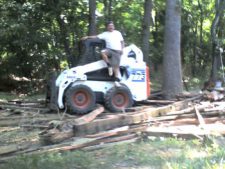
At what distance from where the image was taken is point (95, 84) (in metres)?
8.28

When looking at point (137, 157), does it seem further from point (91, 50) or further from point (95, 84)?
point (91, 50)

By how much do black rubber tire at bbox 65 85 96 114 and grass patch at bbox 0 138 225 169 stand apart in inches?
117

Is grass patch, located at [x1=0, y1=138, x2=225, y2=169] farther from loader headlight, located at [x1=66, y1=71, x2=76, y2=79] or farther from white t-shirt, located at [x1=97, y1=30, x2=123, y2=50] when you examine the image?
white t-shirt, located at [x1=97, y1=30, x2=123, y2=50]

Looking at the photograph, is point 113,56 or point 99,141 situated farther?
point 113,56

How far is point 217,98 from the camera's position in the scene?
353 inches

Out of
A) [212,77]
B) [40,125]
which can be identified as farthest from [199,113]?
[212,77]

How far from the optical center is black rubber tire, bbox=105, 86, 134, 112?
26.7ft

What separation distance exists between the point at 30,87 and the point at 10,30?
4.65 metres

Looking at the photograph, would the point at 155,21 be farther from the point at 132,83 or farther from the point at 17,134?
the point at 17,134

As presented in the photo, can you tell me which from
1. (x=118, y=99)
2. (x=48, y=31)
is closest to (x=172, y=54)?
(x=118, y=99)

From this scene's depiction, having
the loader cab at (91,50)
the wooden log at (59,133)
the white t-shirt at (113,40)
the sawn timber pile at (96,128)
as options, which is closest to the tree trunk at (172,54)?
the sawn timber pile at (96,128)

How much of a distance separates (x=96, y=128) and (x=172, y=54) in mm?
5455

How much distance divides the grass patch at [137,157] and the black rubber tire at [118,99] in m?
3.21

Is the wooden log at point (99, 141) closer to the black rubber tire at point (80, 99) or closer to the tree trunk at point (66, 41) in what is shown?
the black rubber tire at point (80, 99)
